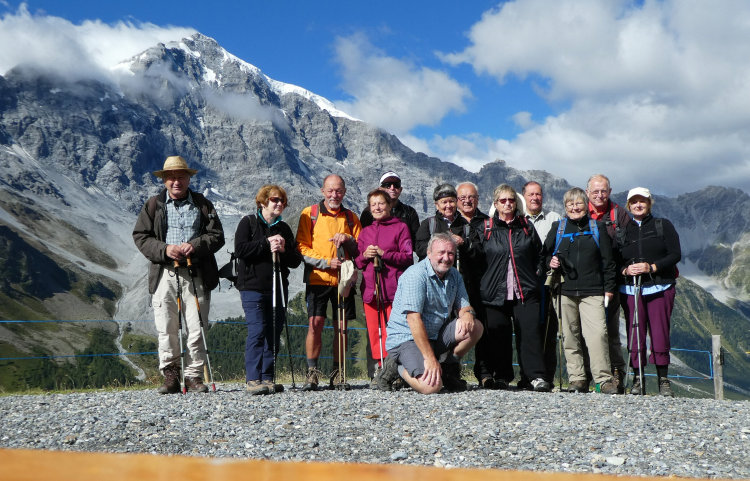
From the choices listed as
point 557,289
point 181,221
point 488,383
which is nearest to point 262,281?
point 181,221

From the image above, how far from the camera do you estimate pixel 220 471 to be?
512 centimetres

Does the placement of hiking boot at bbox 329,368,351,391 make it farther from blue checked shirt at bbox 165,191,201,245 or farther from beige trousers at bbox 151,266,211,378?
blue checked shirt at bbox 165,191,201,245

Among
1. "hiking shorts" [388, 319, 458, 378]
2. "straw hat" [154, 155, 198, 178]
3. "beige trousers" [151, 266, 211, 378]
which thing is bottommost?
"hiking shorts" [388, 319, 458, 378]

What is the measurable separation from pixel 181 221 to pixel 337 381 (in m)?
3.16

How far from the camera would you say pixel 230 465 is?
17.4 feet

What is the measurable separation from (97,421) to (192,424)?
1035 mm

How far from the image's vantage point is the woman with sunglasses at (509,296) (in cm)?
903

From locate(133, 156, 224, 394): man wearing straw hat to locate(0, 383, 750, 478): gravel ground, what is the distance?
27.9 inches

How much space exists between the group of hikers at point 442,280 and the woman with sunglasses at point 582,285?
18 mm

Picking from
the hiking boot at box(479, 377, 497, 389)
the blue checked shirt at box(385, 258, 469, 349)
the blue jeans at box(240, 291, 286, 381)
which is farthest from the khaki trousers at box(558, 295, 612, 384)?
the blue jeans at box(240, 291, 286, 381)

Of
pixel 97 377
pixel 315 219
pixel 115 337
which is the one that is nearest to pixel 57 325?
pixel 115 337

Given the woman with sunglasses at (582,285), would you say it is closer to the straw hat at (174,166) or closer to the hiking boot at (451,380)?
the hiking boot at (451,380)

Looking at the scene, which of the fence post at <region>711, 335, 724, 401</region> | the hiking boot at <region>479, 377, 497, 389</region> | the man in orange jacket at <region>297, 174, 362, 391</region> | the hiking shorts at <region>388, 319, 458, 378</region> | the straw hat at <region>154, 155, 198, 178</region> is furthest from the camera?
the fence post at <region>711, 335, 724, 401</region>

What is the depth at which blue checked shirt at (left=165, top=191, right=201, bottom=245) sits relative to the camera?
868 centimetres
